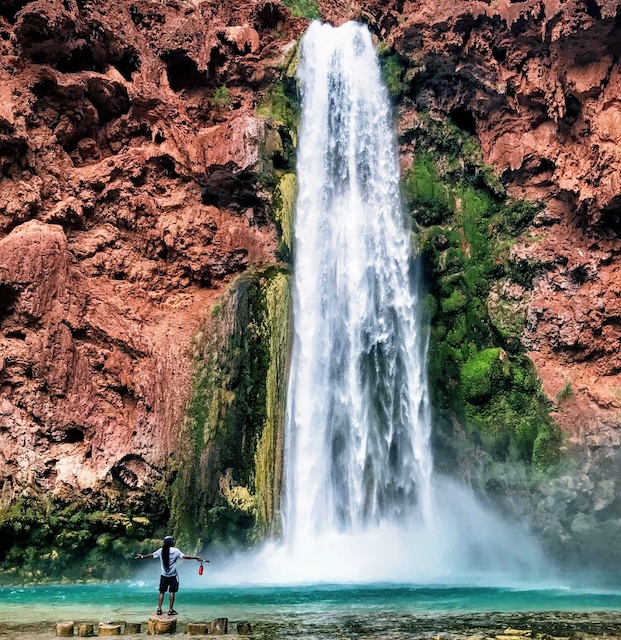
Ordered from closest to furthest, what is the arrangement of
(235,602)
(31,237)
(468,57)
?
(235,602) → (31,237) → (468,57)

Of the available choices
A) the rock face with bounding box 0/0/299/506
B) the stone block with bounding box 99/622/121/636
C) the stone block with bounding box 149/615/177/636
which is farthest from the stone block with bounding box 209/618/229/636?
the rock face with bounding box 0/0/299/506

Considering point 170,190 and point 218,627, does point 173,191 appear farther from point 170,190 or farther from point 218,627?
point 218,627

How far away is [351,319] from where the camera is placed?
21391 mm

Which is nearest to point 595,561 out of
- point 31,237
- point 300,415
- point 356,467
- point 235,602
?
point 356,467

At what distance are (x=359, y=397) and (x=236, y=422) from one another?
3.66 metres

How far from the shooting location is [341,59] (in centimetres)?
2509

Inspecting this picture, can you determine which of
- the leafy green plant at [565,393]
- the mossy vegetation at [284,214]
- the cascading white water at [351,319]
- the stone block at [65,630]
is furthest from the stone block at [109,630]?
the leafy green plant at [565,393]

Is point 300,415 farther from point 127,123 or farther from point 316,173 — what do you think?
point 127,123

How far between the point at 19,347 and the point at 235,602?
966cm

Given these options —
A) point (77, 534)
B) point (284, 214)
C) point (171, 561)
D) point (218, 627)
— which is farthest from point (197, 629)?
point (284, 214)

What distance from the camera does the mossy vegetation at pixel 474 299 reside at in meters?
21.0

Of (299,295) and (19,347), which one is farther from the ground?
(299,295)

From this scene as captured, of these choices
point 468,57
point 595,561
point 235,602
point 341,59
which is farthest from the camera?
point 341,59

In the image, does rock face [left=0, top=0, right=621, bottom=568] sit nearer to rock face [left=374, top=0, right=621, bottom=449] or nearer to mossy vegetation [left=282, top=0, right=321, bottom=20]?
rock face [left=374, top=0, right=621, bottom=449]
